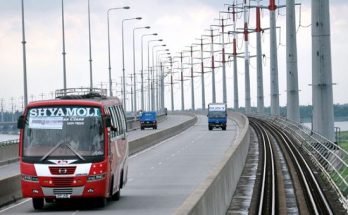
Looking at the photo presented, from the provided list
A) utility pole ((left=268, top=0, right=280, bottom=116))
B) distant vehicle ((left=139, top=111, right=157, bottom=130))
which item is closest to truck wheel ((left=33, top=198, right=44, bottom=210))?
utility pole ((left=268, top=0, right=280, bottom=116))

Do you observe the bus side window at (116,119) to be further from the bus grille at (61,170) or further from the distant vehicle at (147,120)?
the distant vehicle at (147,120)

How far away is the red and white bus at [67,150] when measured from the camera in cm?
2378

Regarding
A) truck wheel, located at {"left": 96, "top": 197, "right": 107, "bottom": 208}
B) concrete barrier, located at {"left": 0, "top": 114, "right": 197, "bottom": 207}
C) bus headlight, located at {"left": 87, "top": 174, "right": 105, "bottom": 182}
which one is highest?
bus headlight, located at {"left": 87, "top": 174, "right": 105, "bottom": 182}

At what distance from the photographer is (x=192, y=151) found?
5788 cm

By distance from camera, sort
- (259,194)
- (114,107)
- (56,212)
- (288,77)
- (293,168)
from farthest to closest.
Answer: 1. (288,77)
2. (293,168)
3. (259,194)
4. (114,107)
5. (56,212)

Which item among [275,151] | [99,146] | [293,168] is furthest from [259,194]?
[275,151]

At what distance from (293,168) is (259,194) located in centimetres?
1235

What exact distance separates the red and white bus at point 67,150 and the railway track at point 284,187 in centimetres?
384

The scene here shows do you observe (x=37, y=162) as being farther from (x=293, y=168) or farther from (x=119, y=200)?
(x=293, y=168)

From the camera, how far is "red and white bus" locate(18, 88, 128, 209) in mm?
23781

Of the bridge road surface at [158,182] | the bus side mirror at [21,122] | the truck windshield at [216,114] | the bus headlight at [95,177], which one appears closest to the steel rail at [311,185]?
the bridge road surface at [158,182]

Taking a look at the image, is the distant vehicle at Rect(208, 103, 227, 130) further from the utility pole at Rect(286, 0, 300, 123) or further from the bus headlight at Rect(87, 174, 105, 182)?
the bus headlight at Rect(87, 174, 105, 182)

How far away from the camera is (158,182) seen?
34.4 metres

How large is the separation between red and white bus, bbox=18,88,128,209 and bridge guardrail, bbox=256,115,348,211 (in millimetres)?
5909
